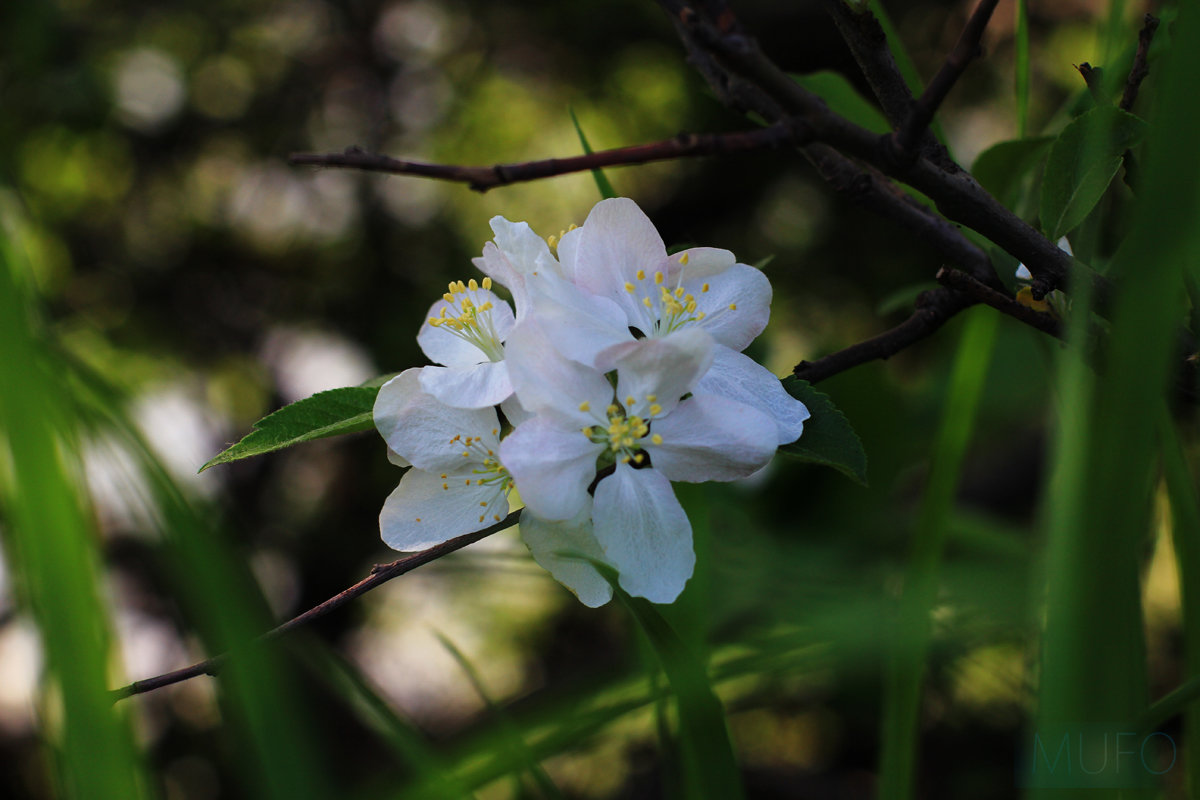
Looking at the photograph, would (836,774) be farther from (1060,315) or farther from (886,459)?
(1060,315)

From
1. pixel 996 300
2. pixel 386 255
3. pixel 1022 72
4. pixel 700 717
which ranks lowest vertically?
pixel 700 717

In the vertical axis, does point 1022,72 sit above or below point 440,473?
above

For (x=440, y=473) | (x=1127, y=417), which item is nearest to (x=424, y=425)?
(x=440, y=473)

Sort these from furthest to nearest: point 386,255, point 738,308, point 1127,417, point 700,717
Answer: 1. point 386,255
2. point 738,308
3. point 700,717
4. point 1127,417

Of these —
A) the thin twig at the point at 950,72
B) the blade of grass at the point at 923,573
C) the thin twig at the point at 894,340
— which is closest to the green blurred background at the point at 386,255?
the blade of grass at the point at 923,573

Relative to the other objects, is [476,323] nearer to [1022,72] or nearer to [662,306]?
[662,306]

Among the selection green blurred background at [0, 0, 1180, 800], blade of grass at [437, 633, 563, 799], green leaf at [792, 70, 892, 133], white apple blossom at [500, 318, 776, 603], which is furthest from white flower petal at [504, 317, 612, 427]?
green blurred background at [0, 0, 1180, 800]

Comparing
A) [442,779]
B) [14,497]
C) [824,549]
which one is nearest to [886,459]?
[824,549]

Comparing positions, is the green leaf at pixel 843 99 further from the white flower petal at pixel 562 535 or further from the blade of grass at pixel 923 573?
the white flower petal at pixel 562 535

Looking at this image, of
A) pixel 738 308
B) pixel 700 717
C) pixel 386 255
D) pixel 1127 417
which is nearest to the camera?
pixel 1127 417
